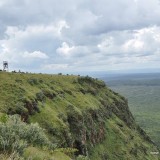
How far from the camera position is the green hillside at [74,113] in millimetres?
60906

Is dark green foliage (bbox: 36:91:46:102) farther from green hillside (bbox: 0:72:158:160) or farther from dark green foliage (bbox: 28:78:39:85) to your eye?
dark green foliage (bbox: 28:78:39:85)

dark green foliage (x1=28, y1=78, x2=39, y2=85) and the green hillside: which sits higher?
dark green foliage (x1=28, y1=78, x2=39, y2=85)

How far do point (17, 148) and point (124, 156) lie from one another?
251 feet

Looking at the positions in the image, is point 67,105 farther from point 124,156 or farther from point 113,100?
point 113,100

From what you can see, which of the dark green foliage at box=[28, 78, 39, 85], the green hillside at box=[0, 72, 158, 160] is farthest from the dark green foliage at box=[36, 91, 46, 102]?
the dark green foliage at box=[28, 78, 39, 85]

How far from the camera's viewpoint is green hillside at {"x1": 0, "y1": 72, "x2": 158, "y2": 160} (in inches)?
2398

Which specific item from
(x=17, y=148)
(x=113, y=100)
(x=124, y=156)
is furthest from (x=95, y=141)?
Result: (x=17, y=148)

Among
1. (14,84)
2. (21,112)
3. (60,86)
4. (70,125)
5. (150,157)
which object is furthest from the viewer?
(150,157)

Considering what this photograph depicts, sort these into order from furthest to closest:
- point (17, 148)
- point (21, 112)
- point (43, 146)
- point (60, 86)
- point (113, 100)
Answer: point (113, 100)
point (60, 86)
point (21, 112)
point (43, 146)
point (17, 148)

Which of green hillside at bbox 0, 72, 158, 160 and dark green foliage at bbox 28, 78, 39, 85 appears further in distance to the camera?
dark green foliage at bbox 28, 78, 39, 85

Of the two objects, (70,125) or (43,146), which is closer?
(43,146)

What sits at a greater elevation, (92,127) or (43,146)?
(43,146)

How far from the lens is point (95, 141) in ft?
279

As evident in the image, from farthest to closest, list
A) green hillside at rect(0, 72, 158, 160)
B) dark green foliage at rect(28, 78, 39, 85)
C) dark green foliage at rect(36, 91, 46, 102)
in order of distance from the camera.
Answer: dark green foliage at rect(28, 78, 39, 85), dark green foliage at rect(36, 91, 46, 102), green hillside at rect(0, 72, 158, 160)
